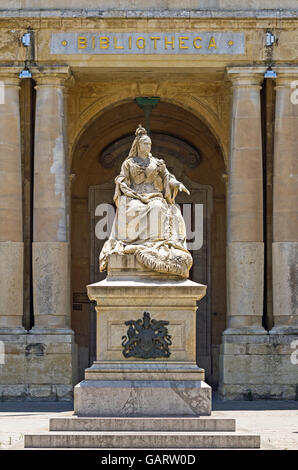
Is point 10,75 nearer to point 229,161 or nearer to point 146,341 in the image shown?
point 229,161

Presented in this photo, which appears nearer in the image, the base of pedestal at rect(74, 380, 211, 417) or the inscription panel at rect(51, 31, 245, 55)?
the base of pedestal at rect(74, 380, 211, 417)

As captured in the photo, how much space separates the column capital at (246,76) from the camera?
2978 cm

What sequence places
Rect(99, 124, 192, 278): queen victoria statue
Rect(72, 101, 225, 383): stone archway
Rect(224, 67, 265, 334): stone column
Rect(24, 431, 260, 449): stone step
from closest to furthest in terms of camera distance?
Rect(24, 431, 260, 449): stone step
Rect(99, 124, 192, 278): queen victoria statue
Rect(224, 67, 265, 334): stone column
Rect(72, 101, 225, 383): stone archway

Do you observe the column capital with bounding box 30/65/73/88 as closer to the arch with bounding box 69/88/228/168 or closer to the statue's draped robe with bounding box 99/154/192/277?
the arch with bounding box 69/88/228/168

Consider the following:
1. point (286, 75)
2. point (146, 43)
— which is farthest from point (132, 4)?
point (286, 75)

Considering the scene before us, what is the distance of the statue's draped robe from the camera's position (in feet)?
65.1

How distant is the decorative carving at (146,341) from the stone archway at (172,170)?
594 inches

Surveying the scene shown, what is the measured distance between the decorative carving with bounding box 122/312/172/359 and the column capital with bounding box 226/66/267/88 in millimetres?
11547

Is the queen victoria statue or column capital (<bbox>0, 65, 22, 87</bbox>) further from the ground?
column capital (<bbox>0, 65, 22, 87</bbox>)

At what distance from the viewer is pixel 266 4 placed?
2978 cm

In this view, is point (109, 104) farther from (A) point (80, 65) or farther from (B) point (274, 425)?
(B) point (274, 425)

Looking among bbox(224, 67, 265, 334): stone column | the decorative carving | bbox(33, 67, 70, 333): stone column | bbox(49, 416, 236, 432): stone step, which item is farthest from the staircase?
bbox(224, 67, 265, 334): stone column
